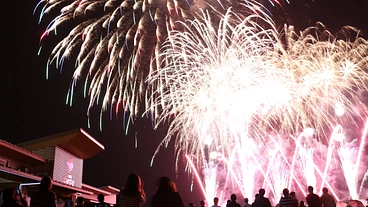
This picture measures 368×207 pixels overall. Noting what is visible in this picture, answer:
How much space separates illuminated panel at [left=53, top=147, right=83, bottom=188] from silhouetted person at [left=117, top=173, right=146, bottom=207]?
72.5 feet

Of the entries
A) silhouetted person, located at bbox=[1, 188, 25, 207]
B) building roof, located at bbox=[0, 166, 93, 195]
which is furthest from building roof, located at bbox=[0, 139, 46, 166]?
silhouetted person, located at bbox=[1, 188, 25, 207]

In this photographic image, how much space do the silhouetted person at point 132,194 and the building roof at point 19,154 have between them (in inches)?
625

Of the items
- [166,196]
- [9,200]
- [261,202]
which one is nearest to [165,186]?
[166,196]

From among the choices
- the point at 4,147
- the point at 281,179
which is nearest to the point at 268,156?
the point at 281,179

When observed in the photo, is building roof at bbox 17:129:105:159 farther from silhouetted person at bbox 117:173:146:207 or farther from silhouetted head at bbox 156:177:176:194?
silhouetted head at bbox 156:177:176:194

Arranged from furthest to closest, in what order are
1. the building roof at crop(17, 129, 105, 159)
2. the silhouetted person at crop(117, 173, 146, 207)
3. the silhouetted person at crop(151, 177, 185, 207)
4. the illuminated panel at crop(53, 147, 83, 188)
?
Result: 1. the illuminated panel at crop(53, 147, 83, 188)
2. the building roof at crop(17, 129, 105, 159)
3. the silhouetted person at crop(117, 173, 146, 207)
4. the silhouetted person at crop(151, 177, 185, 207)

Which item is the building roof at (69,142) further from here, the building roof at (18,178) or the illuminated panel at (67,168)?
the building roof at (18,178)

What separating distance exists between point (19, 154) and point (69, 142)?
5405 mm

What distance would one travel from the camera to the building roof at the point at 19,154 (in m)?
22.4

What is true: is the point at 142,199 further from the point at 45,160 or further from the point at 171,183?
the point at 45,160

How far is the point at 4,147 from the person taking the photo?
877 inches

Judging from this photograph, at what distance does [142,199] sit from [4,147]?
17.0m

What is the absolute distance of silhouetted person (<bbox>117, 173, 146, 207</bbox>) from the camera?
25.4 feet

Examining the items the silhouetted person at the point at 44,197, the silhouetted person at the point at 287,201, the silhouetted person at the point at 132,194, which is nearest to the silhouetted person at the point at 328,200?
the silhouetted person at the point at 287,201
